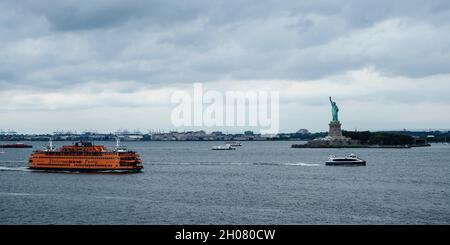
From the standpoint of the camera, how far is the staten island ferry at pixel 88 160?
72.9 meters

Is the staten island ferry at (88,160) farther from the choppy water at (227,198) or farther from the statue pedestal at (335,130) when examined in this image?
the statue pedestal at (335,130)

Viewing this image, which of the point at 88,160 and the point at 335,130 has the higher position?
the point at 335,130

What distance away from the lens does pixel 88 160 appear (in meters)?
74.4

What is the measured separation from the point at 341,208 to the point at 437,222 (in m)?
7.46

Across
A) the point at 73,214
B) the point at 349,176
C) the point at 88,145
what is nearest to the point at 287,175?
the point at 349,176

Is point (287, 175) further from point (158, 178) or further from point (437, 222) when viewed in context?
point (437, 222)

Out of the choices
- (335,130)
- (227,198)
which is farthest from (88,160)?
(335,130)

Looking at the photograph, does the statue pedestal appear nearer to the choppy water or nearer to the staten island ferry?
the choppy water

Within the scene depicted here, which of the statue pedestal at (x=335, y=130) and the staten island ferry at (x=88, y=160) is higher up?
the statue pedestal at (x=335, y=130)

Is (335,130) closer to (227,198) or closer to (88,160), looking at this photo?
(88,160)

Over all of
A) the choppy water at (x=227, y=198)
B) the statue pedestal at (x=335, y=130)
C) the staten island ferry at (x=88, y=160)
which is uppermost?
the statue pedestal at (x=335, y=130)

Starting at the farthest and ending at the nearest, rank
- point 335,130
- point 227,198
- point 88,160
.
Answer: point 335,130 < point 88,160 < point 227,198

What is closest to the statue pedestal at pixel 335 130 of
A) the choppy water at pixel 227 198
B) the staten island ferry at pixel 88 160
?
the choppy water at pixel 227 198
